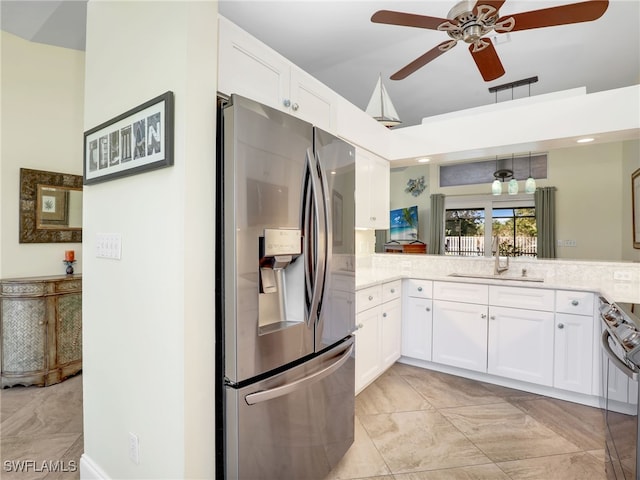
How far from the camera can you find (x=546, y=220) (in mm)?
6969

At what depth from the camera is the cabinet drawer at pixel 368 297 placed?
2.57m

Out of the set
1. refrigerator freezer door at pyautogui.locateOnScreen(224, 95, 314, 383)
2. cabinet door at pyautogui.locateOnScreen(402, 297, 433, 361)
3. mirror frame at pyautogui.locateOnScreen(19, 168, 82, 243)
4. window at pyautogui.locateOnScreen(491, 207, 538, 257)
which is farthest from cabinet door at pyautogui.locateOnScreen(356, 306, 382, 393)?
window at pyautogui.locateOnScreen(491, 207, 538, 257)

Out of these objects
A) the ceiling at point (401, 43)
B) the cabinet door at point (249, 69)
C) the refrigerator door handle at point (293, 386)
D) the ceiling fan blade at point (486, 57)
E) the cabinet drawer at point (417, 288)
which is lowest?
the refrigerator door handle at point (293, 386)

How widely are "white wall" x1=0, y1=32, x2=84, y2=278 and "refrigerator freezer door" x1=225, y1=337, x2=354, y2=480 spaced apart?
9.21 feet

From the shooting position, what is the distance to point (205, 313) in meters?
1.42

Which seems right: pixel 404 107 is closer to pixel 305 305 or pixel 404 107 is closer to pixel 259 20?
pixel 259 20

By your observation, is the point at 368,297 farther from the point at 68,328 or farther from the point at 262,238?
the point at 68,328

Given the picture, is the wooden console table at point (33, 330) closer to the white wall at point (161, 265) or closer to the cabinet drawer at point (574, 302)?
the white wall at point (161, 265)

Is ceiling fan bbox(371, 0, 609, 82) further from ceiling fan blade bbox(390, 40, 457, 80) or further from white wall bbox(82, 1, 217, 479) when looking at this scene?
white wall bbox(82, 1, 217, 479)

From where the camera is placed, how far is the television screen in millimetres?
8754

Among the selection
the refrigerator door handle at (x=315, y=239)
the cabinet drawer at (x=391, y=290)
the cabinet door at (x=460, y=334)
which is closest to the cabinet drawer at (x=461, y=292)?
the cabinet door at (x=460, y=334)

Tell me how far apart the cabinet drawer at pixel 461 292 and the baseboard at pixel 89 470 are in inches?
106

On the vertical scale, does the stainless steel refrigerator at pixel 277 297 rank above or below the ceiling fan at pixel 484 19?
below

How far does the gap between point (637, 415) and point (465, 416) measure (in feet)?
4.73
